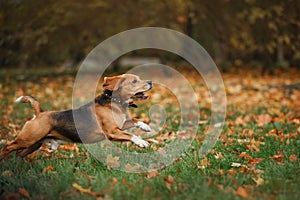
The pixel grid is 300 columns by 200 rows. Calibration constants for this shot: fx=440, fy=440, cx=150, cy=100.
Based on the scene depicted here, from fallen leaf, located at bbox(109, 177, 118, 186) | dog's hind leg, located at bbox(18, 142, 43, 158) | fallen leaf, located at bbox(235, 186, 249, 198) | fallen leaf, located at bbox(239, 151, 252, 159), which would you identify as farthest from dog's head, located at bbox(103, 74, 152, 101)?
fallen leaf, located at bbox(235, 186, 249, 198)

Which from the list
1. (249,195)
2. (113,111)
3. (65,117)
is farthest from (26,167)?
(249,195)

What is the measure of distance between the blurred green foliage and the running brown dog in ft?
26.7

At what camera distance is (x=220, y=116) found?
7273mm

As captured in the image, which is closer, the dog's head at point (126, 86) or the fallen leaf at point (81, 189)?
the fallen leaf at point (81, 189)

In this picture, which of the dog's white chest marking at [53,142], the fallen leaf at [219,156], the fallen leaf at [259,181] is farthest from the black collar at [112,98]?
the fallen leaf at [259,181]

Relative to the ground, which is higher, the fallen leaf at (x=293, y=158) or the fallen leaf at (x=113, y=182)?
the fallen leaf at (x=113, y=182)

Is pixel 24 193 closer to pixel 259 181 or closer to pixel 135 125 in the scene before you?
pixel 135 125

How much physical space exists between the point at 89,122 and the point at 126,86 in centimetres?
56

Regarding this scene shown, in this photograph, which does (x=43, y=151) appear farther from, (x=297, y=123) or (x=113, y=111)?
(x=297, y=123)

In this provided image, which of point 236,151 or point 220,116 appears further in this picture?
point 220,116

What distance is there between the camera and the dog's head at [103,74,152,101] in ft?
15.5

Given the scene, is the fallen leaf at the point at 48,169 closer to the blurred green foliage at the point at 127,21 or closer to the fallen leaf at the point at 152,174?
the fallen leaf at the point at 152,174

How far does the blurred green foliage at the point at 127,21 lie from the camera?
12.4 metres

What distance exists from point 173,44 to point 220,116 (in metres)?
9.75
